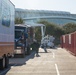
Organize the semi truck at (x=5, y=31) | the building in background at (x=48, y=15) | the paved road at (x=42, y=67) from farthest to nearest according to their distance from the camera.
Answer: the building in background at (x=48, y=15) → the paved road at (x=42, y=67) → the semi truck at (x=5, y=31)

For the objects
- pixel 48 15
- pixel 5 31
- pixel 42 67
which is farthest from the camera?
pixel 48 15

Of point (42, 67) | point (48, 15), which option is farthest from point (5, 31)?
point (48, 15)

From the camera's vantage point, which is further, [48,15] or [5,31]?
[48,15]

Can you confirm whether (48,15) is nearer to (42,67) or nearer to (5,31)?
(42,67)

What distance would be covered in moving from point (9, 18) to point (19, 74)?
4723 millimetres

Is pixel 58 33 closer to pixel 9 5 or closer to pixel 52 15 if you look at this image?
pixel 52 15

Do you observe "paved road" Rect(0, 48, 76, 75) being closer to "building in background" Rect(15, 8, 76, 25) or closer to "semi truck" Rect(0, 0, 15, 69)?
"semi truck" Rect(0, 0, 15, 69)

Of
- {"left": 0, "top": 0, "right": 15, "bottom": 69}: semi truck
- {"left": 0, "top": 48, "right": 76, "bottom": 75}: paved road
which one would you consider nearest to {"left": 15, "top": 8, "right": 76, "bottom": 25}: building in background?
{"left": 0, "top": 48, "right": 76, "bottom": 75}: paved road

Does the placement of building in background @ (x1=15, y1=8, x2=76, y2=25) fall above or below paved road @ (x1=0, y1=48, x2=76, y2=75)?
above

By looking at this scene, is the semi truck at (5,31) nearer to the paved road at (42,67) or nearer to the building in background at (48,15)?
the paved road at (42,67)

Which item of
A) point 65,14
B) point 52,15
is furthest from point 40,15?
point 65,14

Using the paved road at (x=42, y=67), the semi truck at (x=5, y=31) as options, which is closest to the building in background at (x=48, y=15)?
the paved road at (x=42, y=67)

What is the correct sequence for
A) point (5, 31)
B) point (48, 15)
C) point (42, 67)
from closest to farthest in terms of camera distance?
point (5, 31) → point (42, 67) → point (48, 15)

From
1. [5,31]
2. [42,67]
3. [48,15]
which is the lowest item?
[42,67]
